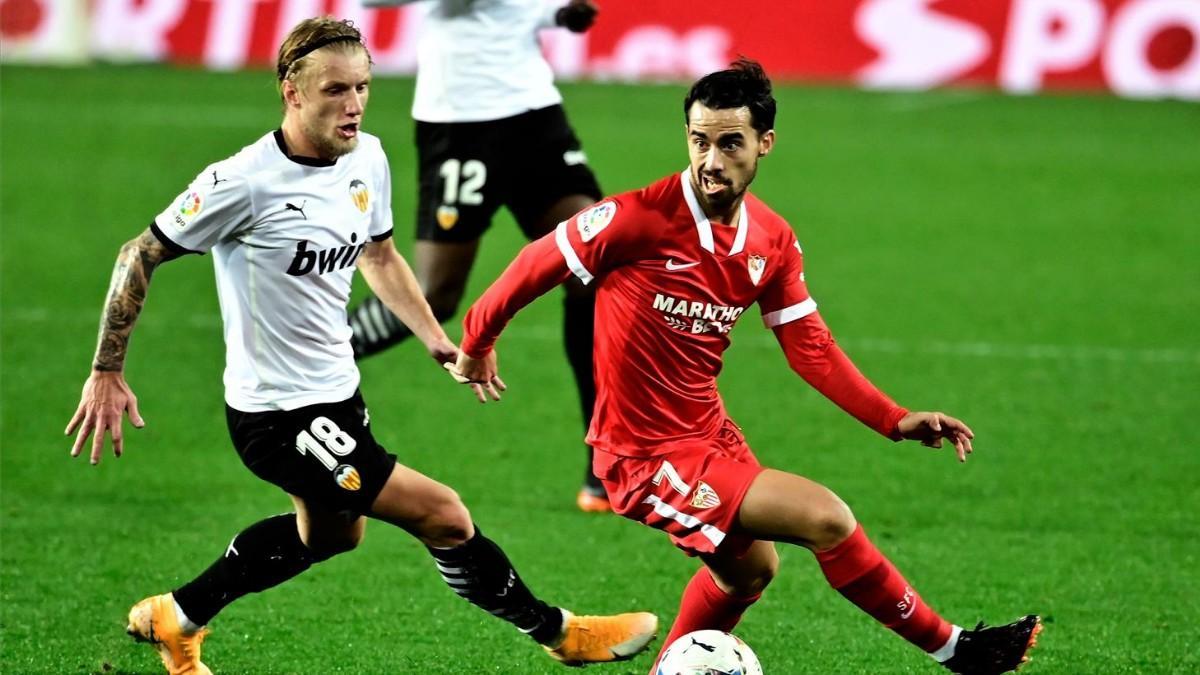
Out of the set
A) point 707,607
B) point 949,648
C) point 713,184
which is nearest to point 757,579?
point 707,607

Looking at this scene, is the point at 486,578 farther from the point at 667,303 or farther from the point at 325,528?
the point at 667,303

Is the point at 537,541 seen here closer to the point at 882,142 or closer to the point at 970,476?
the point at 970,476

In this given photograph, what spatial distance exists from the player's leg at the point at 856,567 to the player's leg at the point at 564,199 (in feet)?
7.64

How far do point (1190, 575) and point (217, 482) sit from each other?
3722 millimetres

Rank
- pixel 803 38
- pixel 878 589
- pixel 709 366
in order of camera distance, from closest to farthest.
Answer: pixel 878 589 < pixel 709 366 < pixel 803 38

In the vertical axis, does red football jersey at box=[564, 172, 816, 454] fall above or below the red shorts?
above

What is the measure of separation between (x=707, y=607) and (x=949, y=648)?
65 centimetres

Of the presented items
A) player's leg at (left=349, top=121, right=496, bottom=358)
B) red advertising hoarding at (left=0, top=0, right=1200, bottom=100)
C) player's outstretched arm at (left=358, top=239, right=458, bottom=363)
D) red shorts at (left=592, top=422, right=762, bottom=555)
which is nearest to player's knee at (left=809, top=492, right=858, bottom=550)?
red shorts at (left=592, top=422, right=762, bottom=555)

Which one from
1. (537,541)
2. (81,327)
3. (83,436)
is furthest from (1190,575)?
(81,327)

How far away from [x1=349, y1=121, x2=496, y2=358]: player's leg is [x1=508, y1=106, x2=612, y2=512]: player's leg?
0.13m

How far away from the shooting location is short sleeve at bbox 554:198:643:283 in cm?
446

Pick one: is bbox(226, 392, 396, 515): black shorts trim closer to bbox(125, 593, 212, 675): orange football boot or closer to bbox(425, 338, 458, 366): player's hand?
bbox(425, 338, 458, 366): player's hand

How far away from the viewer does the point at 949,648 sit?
456 centimetres

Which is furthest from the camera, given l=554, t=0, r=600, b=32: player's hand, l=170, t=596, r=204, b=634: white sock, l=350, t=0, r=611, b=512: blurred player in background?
l=554, t=0, r=600, b=32: player's hand
